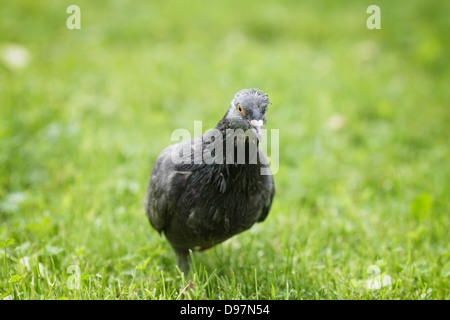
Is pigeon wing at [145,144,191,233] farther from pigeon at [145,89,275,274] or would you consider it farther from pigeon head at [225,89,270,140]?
pigeon head at [225,89,270,140]

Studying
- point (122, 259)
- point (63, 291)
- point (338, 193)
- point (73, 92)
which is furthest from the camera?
point (73, 92)

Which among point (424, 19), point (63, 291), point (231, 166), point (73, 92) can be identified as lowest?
point (63, 291)

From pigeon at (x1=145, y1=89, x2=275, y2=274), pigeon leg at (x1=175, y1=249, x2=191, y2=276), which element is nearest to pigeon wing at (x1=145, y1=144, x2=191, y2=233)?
pigeon at (x1=145, y1=89, x2=275, y2=274)

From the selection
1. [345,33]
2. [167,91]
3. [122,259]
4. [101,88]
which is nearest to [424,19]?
[345,33]

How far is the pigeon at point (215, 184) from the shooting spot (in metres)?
2.58

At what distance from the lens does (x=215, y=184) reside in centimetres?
270

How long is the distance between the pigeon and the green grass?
0.32 meters

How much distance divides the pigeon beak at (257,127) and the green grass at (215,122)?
1026mm

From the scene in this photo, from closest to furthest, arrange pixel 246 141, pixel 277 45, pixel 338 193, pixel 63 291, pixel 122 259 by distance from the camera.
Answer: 1. pixel 246 141
2. pixel 63 291
3. pixel 122 259
4. pixel 338 193
5. pixel 277 45

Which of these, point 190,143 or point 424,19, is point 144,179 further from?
point 424,19

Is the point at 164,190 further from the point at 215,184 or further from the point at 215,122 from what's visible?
the point at 215,122

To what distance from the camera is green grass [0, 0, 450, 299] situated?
3041 mm

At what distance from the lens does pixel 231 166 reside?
8.70ft

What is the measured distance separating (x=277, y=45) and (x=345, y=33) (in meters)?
1.38
